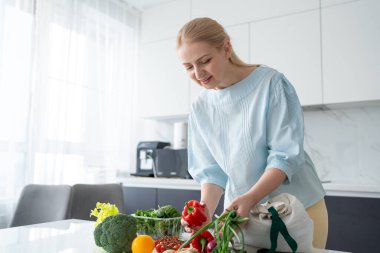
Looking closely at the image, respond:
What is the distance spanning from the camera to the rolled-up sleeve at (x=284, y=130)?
104 cm

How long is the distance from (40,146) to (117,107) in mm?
888

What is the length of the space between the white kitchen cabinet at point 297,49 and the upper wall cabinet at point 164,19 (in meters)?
0.77

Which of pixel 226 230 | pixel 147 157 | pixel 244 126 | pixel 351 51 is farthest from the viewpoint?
pixel 147 157

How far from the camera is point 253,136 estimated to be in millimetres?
1169

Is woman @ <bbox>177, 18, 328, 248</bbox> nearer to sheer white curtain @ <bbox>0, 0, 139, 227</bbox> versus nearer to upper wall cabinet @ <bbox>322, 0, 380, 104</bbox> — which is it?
upper wall cabinet @ <bbox>322, 0, 380, 104</bbox>

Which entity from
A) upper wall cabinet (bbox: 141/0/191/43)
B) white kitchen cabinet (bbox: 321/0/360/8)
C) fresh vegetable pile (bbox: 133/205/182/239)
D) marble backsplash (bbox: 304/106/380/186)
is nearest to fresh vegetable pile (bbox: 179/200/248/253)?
fresh vegetable pile (bbox: 133/205/182/239)

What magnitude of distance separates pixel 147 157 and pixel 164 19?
126 centimetres

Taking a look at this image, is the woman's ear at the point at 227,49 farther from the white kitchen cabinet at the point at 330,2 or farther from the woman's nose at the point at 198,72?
the white kitchen cabinet at the point at 330,2

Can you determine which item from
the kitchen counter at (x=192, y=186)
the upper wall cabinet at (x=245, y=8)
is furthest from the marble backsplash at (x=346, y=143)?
the upper wall cabinet at (x=245, y=8)

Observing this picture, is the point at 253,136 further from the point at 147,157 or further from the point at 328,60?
the point at 147,157

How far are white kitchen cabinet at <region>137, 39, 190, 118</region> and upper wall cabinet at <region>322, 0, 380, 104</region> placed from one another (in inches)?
46.5

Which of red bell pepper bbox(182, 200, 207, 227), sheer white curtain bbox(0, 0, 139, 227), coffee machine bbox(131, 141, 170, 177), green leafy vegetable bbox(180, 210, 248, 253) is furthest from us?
coffee machine bbox(131, 141, 170, 177)

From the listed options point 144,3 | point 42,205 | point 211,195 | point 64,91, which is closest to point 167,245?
point 211,195

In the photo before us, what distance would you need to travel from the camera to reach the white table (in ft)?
3.10
